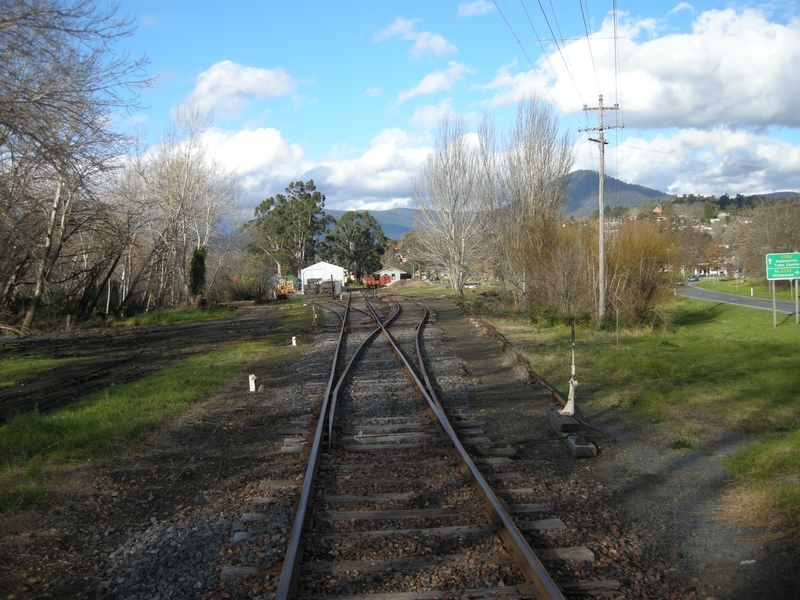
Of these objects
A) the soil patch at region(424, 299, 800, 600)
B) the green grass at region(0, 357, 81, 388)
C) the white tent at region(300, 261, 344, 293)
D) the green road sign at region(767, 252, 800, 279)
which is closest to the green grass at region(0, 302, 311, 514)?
the green grass at region(0, 357, 81, 388)

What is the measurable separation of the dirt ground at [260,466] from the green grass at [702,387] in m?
0.38

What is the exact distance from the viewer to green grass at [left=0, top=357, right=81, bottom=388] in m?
13.4

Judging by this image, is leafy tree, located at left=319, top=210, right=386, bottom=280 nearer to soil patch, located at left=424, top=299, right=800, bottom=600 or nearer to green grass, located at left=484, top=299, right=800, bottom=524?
green grass, located at left=484, top=299, right=800, bottom=524

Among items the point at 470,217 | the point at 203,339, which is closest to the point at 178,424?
the point at 203,339

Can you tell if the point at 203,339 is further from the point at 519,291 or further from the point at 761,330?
the point at 761,330

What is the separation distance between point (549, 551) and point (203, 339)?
1821 cm

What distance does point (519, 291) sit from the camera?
1132 inches

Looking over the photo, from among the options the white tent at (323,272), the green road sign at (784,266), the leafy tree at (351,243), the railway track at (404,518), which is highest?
the leafy tree at (351,243)

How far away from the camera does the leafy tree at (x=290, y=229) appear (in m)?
92.4

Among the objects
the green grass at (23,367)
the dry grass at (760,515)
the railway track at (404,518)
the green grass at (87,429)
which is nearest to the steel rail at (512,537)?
the railway track at (404,518)

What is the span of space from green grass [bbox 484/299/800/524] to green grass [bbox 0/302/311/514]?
21.3ft

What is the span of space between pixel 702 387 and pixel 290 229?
85872 millimetres

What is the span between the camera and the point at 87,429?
8.25 meters

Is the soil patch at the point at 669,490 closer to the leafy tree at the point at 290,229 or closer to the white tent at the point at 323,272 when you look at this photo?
the white tent at the point at 323,272
